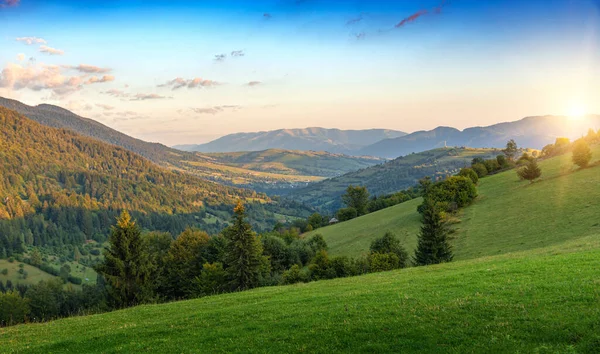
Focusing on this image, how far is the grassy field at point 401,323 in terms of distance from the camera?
13859 mm

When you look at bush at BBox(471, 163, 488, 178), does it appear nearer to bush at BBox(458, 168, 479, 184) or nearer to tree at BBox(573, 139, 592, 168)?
bush at BBox(458, 168, 479, 184)

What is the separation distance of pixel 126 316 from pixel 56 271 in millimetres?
202754

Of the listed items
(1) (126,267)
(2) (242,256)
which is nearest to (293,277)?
(2) (242,256)

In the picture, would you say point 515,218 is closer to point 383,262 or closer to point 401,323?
point 383,262

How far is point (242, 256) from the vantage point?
5009 centimetres

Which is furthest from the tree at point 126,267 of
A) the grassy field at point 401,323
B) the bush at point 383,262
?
the bush at point 383,262

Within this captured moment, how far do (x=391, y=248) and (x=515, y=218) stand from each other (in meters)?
20.7

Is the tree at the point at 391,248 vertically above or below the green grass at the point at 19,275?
above

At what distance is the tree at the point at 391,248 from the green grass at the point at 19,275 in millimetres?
177663

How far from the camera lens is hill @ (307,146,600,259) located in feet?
146

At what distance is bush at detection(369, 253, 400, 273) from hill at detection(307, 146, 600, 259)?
8.77 m

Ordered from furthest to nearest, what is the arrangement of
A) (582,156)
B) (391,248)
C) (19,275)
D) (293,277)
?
(19,275)
(582,156)
(391,248)
(293,277)

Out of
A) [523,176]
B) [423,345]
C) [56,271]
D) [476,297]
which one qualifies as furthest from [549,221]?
[56,271]

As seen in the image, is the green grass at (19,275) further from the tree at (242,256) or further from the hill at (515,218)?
the tree at (242,256)
